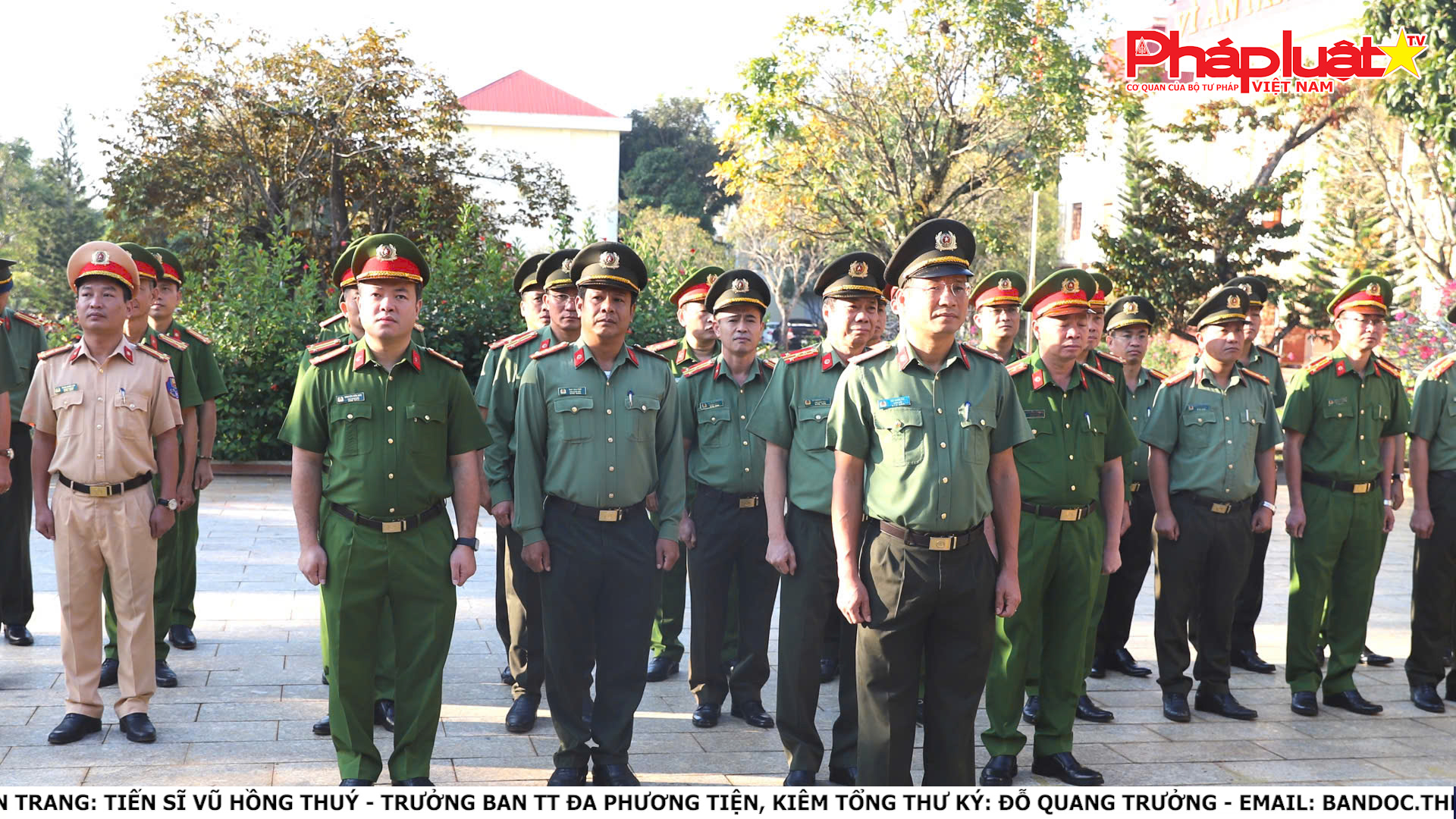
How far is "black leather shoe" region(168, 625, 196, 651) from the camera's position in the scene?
21.5 ft

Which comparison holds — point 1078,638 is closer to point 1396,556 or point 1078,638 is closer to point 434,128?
point 1396,556

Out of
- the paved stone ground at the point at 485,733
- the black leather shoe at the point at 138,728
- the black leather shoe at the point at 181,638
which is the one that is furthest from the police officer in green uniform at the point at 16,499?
the black leather shoe at the point at 138,728

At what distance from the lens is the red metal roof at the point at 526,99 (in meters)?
52.7

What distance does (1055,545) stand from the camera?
4969 millimetres

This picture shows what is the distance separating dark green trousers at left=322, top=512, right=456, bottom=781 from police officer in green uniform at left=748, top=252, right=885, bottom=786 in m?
1.33

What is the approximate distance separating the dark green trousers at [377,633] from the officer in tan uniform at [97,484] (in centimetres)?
127

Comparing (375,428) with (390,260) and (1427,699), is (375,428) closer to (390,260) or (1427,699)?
(390,260)

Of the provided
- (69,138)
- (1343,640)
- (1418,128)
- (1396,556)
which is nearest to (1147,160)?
(1418,128)

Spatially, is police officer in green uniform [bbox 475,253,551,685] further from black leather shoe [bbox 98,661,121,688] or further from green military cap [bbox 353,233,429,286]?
black leather shoe [bbox 98,661,121,688]

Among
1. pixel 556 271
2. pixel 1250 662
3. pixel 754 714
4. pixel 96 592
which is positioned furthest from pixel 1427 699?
pixel 96 592

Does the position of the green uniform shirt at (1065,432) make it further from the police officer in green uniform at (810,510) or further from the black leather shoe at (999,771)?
the black leather shoe at (999,771)

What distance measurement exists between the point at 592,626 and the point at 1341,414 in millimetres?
4014

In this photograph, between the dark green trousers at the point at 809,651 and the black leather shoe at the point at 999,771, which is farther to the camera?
the black leather shoe at the point at 999,771
